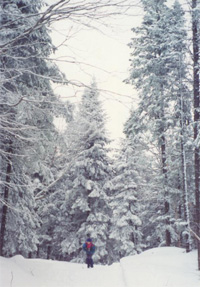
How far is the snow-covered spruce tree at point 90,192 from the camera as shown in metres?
19.3

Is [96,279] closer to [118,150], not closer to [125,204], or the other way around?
[125,204]

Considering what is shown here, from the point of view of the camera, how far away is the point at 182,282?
25.0ft

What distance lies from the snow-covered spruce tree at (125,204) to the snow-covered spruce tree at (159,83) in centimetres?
645

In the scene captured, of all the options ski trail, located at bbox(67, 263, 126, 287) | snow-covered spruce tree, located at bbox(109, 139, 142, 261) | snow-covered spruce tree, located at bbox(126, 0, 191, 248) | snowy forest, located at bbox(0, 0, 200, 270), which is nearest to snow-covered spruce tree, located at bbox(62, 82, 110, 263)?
snowy forest, located at bbox(0, 0, 200, 270)

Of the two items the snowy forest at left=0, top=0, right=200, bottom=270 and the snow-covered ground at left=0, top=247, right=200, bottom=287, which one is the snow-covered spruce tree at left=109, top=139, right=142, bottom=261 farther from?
the snow-covered ground at left=0, top=247, right=200, bottom=287

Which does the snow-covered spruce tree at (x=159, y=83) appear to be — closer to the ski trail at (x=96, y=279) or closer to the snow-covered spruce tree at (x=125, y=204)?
the snow-covered spruce tree at (x=125, y=204)

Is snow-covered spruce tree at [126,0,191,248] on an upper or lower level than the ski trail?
upper

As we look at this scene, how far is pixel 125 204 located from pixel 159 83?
1211cm

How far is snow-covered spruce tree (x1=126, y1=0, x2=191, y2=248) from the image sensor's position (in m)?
15.9

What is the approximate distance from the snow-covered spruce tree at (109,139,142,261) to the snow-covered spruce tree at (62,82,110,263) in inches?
83.5

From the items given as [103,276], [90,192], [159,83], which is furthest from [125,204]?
[103,276]

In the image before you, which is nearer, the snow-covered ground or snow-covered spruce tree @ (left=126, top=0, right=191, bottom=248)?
the snow-covered ground

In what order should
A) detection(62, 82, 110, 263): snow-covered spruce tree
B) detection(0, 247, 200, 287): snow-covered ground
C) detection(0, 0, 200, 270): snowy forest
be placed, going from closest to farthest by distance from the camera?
detection(0, 247, 200, 287): snow-covered ground
detection(0, 0, 200, 270): snowy forest
detection(62, 82, 110, 263): snow-covered spruce tree

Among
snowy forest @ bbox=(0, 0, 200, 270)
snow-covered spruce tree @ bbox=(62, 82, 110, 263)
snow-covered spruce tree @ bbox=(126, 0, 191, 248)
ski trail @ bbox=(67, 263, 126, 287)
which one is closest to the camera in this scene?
ski trail @ bbox=(67, 263, 126, 287)
